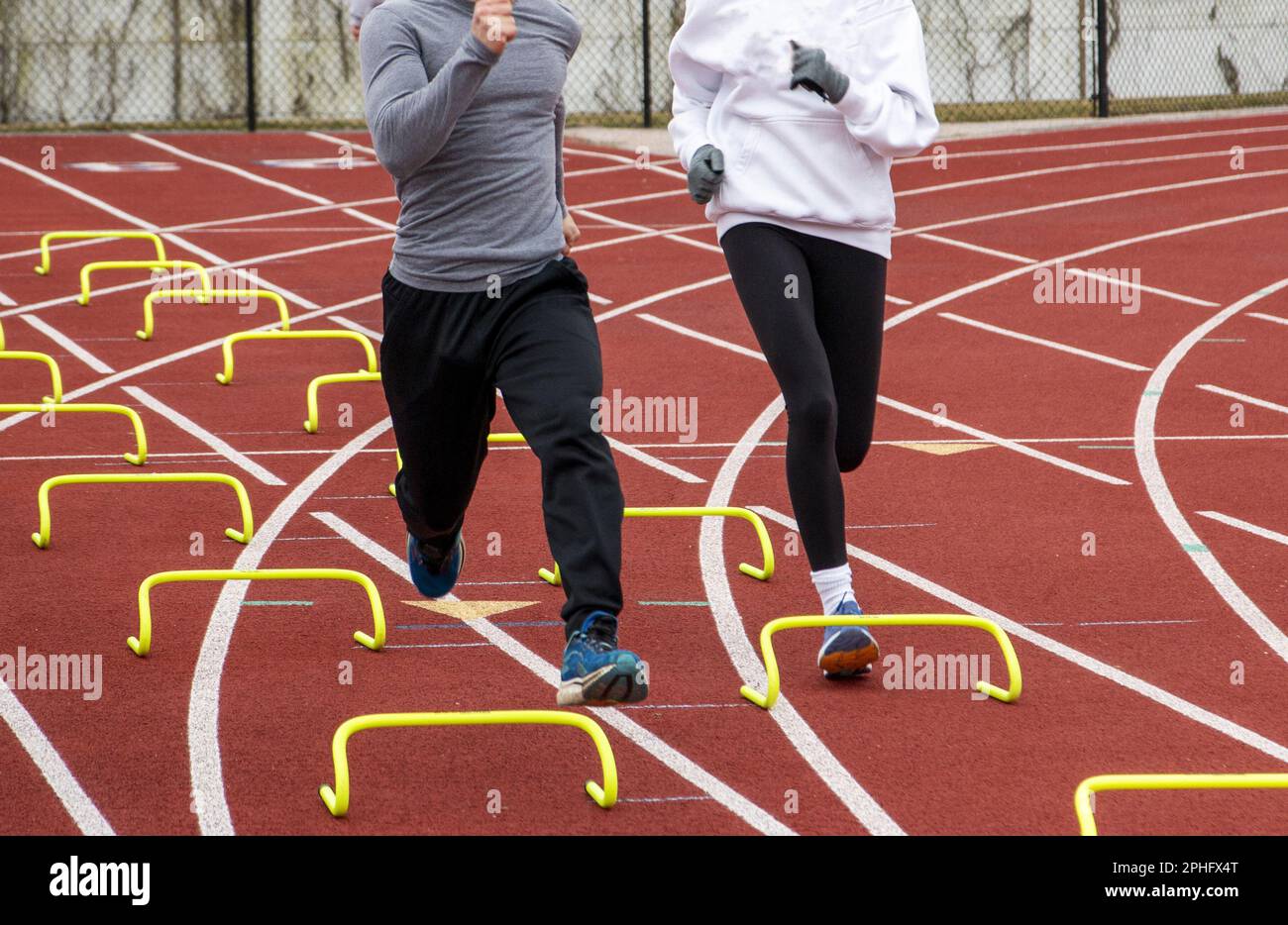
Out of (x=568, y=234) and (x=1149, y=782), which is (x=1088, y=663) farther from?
(x=568, y=234)

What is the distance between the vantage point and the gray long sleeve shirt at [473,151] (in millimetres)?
4383

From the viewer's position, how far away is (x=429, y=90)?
420 cm

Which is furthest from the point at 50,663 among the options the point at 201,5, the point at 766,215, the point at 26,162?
the point at 201,5

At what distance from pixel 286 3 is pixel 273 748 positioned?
21317 millimetres

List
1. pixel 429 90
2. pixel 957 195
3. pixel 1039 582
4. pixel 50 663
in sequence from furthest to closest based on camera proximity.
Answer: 1. pixel 957 195
2. pixel 1039 582
3. pixel 50 663
4. pixel 429 90

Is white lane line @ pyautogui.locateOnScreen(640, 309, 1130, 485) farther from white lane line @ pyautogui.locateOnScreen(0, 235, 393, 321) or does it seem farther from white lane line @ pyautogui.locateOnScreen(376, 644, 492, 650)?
white lane line @ pyautogui.locateOnScreen(0, 235, 393, 321)

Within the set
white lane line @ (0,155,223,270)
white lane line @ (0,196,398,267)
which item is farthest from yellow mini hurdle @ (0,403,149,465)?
white lane line @ (0,196,398,267)

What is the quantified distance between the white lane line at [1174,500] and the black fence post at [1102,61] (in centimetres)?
1225

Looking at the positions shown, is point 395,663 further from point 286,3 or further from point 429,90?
point 286,3

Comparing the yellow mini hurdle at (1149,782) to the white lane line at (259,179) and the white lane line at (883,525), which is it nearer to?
the white lane line at (883,525)

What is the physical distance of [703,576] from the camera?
6.39 meters

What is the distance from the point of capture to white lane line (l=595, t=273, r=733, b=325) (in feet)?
41.1

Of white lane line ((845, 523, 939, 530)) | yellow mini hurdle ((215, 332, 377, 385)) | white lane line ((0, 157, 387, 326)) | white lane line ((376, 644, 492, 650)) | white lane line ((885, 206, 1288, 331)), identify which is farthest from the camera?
white lane line ((0, 157, 387, 326))

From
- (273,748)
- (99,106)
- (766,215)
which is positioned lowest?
(273,748)
